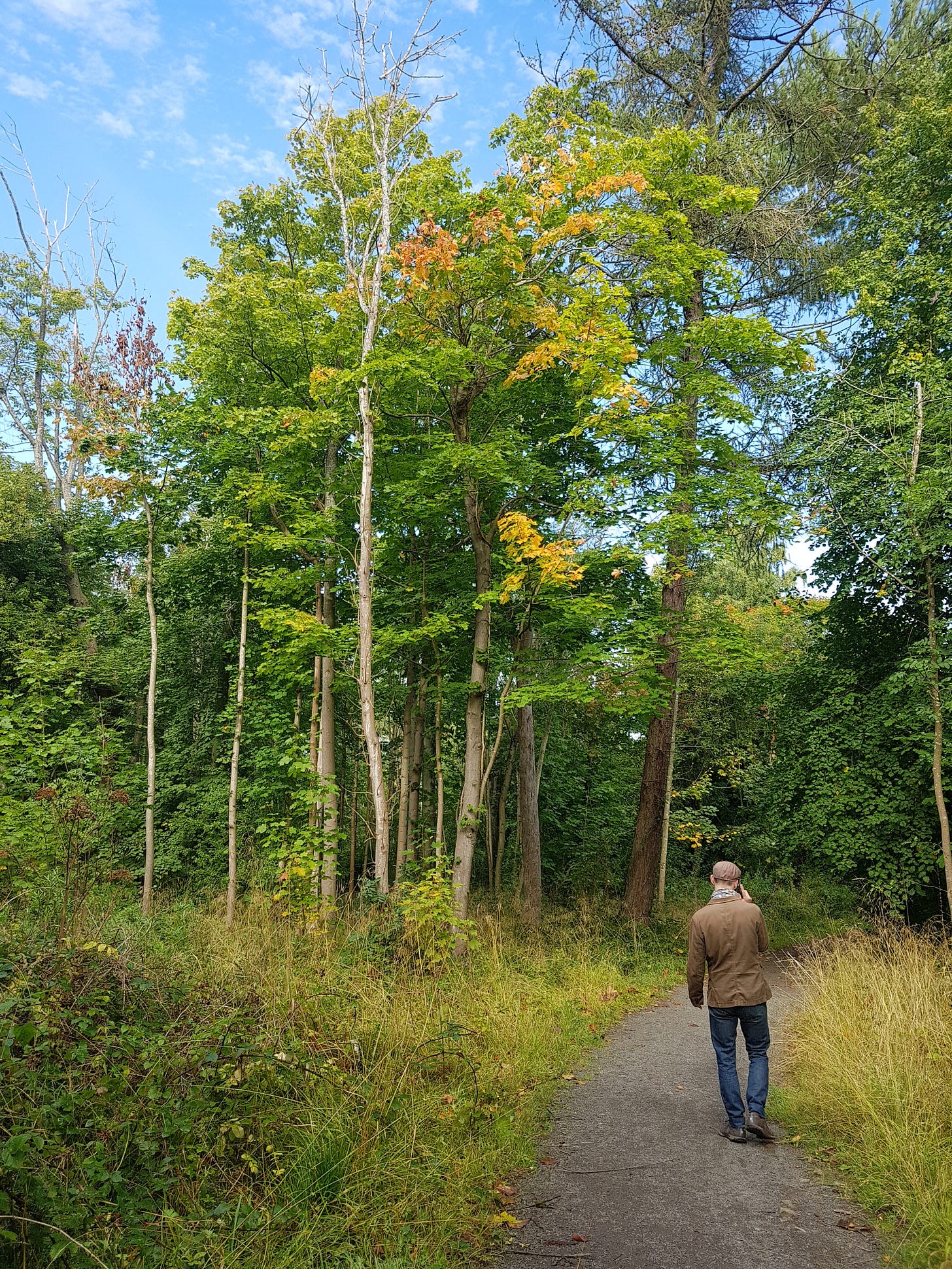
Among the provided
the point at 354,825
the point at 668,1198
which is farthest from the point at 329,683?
the point at 668,1198

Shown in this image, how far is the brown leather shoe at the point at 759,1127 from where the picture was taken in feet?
15.8

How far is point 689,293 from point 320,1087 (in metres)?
10.4

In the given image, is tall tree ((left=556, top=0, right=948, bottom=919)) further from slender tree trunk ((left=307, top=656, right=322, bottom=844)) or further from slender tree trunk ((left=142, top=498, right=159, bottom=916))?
slender tree trunk ((left=142, top=498, right=159, bottom=916))

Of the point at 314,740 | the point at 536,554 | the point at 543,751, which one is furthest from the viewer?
the point at 543,751

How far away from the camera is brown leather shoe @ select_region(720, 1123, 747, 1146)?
4.85m

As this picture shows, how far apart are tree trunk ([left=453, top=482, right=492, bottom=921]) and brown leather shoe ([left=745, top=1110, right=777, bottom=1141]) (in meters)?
5.42

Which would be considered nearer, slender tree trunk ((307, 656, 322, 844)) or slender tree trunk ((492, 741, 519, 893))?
slender tree trunk ((307, 656, 322, 844))

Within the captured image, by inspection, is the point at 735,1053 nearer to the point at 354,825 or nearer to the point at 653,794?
the point at 653,794

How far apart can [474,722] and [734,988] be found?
5.86 meters

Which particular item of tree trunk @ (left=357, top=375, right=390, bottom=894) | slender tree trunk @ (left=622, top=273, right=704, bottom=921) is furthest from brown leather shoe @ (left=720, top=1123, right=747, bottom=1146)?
slender tree trunk @ (left=622, top=273, right=704, bottom=921)

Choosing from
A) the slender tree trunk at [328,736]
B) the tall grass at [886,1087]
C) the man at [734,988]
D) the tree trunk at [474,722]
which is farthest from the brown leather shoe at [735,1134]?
the slender tree trunk at [328,736]

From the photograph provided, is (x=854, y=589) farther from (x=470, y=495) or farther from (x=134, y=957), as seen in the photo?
(x=134, y=957)

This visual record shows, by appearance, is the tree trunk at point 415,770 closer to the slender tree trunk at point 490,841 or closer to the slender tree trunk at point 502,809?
the slender tree trunk at point 490,841

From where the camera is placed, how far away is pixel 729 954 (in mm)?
5238
